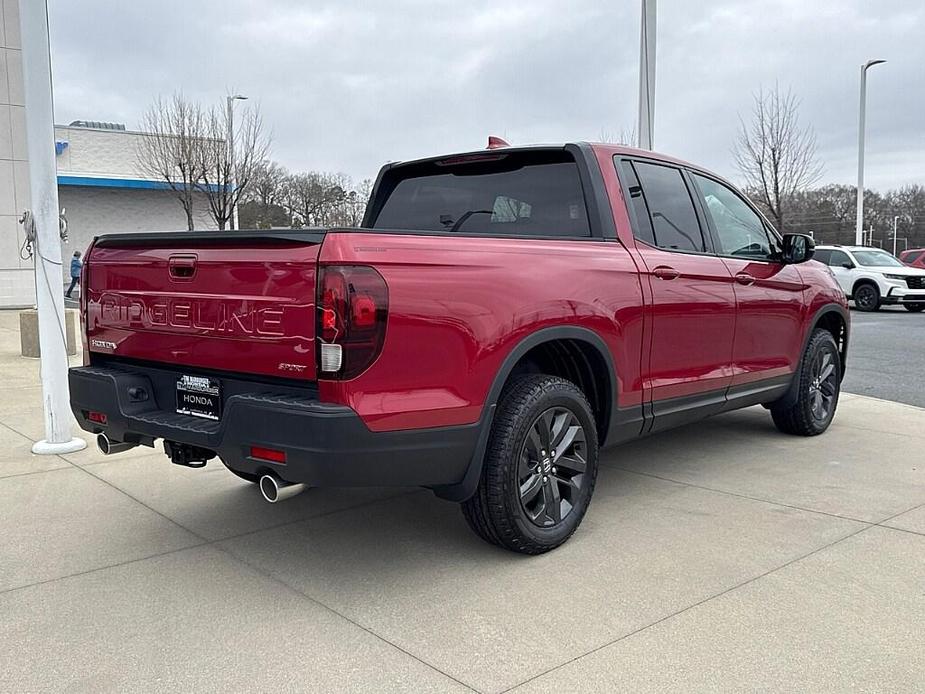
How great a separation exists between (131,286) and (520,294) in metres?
1.75

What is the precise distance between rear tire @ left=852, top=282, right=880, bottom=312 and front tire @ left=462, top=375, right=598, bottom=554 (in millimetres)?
18874

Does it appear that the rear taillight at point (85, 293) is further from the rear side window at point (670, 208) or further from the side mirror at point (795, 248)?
the side mirror at point (795, 248)

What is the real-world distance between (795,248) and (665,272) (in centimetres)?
161

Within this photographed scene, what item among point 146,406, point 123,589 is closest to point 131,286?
point 146,406

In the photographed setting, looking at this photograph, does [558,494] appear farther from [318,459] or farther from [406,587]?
[318,459]

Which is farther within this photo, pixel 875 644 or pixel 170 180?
pixel 170 180

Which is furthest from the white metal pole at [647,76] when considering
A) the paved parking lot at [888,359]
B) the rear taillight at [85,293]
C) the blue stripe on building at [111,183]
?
the blue stripe on building at [111,183]

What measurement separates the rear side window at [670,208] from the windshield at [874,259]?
703 inches

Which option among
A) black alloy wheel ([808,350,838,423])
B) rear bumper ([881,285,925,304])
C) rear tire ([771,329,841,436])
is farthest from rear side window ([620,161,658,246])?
rear bumper ([881,285,925,304])

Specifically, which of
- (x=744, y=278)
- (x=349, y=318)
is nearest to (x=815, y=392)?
(x=744, y=278)

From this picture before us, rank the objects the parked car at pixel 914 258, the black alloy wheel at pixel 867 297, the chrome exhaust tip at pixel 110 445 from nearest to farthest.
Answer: the chrome exhaust tip at pixel 110 445
the black alloy wheel at pixel 867 297
the parked car at pixel 914 258

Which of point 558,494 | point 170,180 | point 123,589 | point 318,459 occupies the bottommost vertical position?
point 123,589

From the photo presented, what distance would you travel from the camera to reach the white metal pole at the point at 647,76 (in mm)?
8992

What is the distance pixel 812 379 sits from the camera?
6.15 metres
